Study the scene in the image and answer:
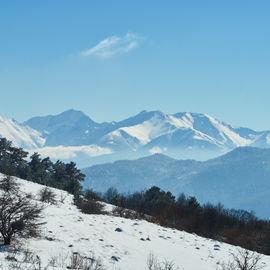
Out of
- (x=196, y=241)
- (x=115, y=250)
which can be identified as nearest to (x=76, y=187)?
(x=196, y=241)

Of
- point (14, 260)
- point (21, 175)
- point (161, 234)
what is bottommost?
point (14, 260)

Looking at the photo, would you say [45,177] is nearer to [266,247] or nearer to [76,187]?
[76,187]

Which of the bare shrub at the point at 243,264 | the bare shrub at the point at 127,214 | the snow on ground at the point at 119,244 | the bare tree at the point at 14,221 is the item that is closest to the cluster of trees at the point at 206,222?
the bare shrub at the point at 127,214

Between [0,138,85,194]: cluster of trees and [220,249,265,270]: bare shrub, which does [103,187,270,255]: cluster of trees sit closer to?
[220,249,265,270]: bare shrub

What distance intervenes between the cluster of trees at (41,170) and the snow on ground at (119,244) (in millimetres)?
66597

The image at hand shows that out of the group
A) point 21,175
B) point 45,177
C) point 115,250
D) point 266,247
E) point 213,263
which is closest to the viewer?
point 115,250

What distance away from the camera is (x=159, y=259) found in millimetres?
18531

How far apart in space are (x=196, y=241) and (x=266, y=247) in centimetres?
1147

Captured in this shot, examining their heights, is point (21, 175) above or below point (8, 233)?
above

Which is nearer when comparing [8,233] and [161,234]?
[8,233]

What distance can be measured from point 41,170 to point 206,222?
1945 inches

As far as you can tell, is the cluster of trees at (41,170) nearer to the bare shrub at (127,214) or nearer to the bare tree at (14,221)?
the bare shrub at (127,214)

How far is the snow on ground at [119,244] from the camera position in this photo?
16884 mm

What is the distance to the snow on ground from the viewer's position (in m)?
16.9
